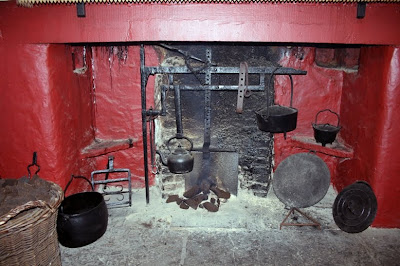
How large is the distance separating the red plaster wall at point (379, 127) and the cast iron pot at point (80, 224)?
3.23 metres

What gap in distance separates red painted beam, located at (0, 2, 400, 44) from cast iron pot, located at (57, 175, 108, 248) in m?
1.84

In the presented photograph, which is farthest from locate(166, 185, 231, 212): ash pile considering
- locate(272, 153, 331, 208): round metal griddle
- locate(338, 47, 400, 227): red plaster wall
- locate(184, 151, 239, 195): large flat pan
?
locate(338, 47, 400, 227): red plaster wall

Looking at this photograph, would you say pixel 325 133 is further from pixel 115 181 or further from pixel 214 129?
pixel 115 181

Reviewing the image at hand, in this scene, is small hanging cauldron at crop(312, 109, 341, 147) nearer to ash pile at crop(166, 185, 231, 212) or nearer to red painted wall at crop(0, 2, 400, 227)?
red painted wall at crop(0, 2, 400, 227)

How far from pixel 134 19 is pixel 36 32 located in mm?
1036

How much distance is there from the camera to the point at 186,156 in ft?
12.5

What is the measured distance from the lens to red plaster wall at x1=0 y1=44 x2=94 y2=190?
3.27m

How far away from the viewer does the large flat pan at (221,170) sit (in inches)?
180

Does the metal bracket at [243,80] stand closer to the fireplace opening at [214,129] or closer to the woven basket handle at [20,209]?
the fireplace opening at [214,129]

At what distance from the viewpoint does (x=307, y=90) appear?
4465 millimetres

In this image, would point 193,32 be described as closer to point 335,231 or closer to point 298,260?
point 298,260

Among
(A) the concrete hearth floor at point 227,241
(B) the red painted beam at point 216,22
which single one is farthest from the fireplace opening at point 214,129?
(B) the red painted beam at point 216,22

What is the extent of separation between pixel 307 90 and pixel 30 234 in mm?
3825

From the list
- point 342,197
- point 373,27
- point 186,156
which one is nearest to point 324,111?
point 342,197
